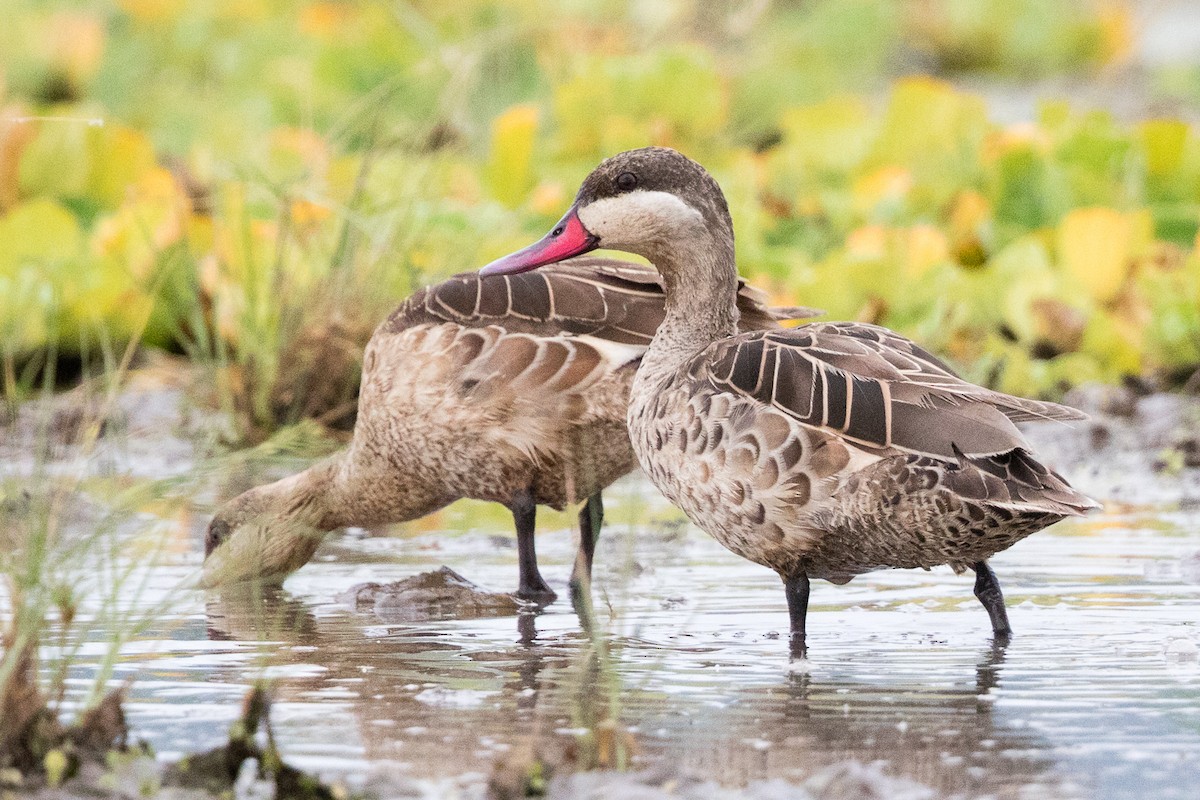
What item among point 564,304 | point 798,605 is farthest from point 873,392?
point 564,304

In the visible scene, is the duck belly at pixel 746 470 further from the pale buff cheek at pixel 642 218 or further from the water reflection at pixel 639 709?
the pale buff cheek at pixel 642 218

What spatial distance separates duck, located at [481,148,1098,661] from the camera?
4328 mm

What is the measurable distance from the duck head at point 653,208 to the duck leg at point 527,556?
0.89m

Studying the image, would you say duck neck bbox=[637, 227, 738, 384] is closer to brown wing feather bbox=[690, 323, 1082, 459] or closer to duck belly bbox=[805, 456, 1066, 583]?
Answer: brown wing feather bbox=[690, 323, 1082, 459]

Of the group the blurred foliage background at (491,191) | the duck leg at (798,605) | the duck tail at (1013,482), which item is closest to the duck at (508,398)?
the blurred foliage background at (491,191)

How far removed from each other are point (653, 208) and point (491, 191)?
5.41 metres

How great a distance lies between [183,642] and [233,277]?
378 cm

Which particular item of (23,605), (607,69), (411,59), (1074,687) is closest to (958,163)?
(607,69)

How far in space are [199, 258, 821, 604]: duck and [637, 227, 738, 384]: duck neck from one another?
1.17ft

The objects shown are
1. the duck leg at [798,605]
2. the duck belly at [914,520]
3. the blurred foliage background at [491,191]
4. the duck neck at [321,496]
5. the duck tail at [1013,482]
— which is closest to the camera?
the duck tail at [1013,482]

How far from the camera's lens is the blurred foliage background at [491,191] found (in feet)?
25.4

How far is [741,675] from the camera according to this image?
441cm

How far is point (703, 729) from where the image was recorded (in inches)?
152

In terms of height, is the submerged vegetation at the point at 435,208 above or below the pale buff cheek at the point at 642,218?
above
